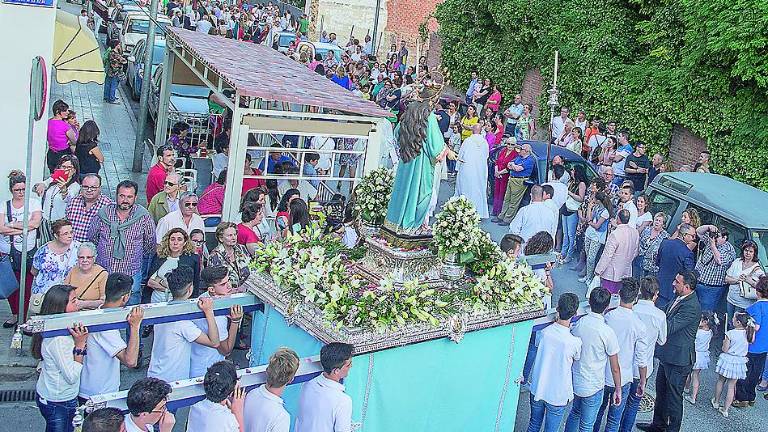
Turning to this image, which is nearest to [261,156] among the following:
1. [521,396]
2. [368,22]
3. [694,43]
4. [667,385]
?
[521,396]

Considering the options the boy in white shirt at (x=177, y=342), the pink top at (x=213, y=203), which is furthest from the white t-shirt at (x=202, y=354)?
the pink top at (x=213, y=203)

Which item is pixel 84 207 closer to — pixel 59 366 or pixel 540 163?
pixel 59 366

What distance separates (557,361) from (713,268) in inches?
182

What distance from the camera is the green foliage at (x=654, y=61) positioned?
17.9 m

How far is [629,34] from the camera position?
22156 mm

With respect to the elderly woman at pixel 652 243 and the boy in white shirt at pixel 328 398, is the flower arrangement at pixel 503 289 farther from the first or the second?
the elderly woman at pixel 652 243

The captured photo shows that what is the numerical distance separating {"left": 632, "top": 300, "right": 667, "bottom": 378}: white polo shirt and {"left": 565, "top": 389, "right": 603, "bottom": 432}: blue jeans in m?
0.58

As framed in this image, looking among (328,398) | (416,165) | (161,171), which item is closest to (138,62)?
(161,171)

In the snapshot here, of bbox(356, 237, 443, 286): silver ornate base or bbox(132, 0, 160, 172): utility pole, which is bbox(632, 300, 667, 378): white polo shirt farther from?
bbox(132, 0, 160, 172): utility pole

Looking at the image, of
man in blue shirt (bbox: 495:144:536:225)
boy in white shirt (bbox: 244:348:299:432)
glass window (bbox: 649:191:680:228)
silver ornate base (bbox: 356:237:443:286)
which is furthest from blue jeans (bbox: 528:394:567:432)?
man in blue shirt (bbox: 495:144:536:225)

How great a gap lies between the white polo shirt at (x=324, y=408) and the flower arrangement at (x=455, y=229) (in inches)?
72.1

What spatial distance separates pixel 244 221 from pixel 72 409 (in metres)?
3.73

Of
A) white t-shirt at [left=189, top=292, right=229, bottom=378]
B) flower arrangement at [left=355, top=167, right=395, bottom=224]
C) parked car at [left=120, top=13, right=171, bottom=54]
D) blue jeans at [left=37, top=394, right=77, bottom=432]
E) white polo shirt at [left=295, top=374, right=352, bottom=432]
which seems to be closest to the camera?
white polo shirt at [left=295, top=374, right=352, bottom=432]

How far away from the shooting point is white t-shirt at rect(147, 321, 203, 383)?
7.65m
